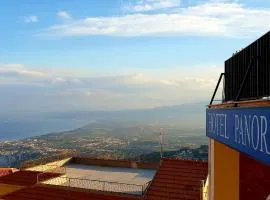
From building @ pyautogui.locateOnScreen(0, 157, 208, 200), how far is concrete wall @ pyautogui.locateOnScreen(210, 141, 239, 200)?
365 inches

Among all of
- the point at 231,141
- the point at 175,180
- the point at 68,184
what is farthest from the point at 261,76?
the point at 68,184

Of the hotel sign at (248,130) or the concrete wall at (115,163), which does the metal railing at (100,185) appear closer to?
the concrete wall at (115,163)

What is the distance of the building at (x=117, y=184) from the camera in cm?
2175

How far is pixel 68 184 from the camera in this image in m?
25.0

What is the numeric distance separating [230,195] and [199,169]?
12.4 metres

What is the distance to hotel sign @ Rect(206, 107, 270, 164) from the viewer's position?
5.16 meters

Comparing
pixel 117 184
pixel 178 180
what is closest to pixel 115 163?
pixel 117 184

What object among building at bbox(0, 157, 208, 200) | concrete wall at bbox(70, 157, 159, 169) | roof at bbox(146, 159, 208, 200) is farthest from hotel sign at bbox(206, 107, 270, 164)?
concrete wall at bbox(70, 157, 159, 169)

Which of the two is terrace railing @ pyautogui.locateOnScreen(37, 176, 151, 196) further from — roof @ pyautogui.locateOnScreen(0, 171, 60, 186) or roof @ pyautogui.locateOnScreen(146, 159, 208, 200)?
roof @ pyautogui.locateOnScreen(146, 159, 208, 200)

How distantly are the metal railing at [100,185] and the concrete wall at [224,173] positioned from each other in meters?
11.1

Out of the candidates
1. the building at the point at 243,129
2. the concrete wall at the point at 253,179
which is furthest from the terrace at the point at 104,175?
the concrete wall at the point at 253,179

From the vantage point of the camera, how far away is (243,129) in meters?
6.17

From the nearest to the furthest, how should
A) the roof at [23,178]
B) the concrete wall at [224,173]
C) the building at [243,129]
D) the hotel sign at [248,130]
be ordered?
the hotel sign at [248,130], the building at [243,129], the concrete wall at [224,173], the roof at [23,178]

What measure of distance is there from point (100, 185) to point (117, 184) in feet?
3.55
